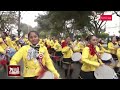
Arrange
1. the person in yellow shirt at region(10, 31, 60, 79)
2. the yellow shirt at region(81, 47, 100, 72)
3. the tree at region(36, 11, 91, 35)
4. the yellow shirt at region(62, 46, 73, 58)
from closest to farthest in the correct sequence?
the person in yellow shirt at region(10, 31, 60, 79), the yellow shirt at region(81, 47, 100, 72), the tree at region(36, 11, 91, 35), the yellow shirt at region(62, 46, 73, 58)

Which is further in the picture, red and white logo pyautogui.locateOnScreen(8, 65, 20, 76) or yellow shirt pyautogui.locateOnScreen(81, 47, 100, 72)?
yellow shirt pyautogui.locateOnScreen(81, 47, 100, 72)

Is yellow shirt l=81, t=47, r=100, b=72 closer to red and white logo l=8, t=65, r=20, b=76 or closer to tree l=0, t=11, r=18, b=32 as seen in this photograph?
red and white logo l=8, t=65, r=20, b=76

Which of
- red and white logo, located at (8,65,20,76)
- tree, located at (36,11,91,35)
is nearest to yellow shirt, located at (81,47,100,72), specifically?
tree, located at (36,11,91,35)

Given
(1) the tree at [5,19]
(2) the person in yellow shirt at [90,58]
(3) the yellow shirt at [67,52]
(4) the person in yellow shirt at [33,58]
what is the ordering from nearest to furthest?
1. (4) the person in yellow shirt at [33,58]
2. (2) the person in yellow shirt at [90,58]
3. (1) the tree at [5,19]
4. (3) the yellow shirt at [67,52]

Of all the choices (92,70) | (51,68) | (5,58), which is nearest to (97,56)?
(92,70)

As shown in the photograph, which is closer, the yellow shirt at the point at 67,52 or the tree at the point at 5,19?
the tree at the point at 5,19

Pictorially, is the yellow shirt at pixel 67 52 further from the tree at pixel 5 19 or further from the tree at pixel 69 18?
the tree at pixel 5 19

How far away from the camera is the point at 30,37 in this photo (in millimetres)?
4352

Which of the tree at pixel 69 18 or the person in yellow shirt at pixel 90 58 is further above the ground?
the tree at pixel 69 18

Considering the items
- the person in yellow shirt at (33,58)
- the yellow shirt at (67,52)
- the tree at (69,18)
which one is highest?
the tree at (69,18)

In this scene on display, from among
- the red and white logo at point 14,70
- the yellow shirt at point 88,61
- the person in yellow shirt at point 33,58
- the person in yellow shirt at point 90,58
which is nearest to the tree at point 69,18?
the person in yellow shirt at point 90,58

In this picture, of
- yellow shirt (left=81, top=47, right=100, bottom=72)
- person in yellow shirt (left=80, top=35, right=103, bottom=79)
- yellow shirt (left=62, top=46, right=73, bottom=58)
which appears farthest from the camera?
yellow shirt (left=62, top=46, right=73, bottom=58)
